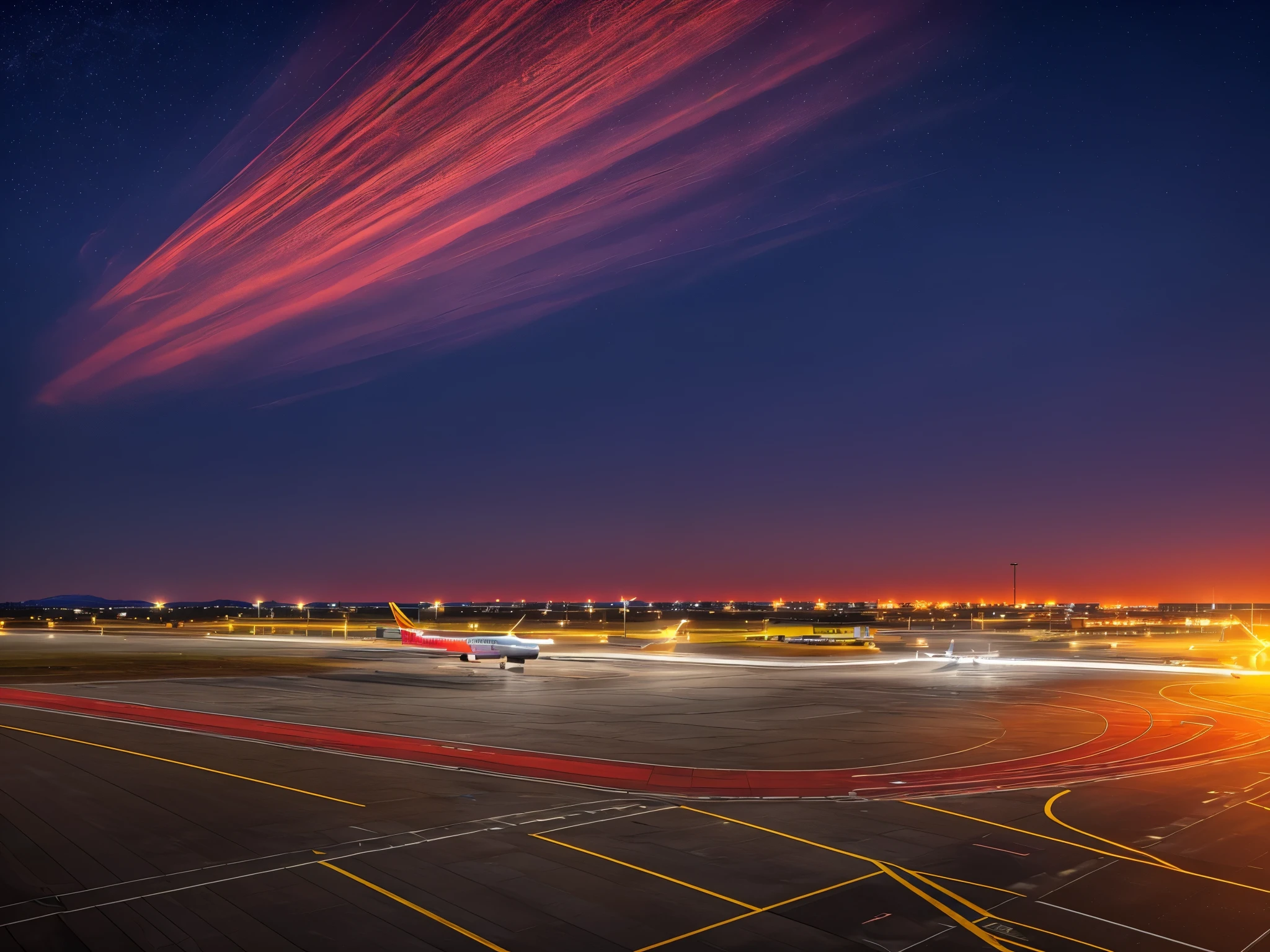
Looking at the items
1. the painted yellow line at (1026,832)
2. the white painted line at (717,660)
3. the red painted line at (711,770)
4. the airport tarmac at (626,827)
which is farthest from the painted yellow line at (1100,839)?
the white painted line at (717,660)

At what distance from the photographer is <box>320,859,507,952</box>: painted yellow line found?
10.6 m

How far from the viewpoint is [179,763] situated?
72.2ft

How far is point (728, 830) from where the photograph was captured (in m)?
16.0

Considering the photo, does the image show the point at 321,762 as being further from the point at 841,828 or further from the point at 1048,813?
the point at 1048,813

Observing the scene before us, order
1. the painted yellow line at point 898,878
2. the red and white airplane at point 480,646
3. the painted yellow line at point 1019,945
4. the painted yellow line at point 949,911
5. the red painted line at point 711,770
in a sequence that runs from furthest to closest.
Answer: the red and white airplane at point 480,646, the red painted line at point 711,770, the painted yellow line at point 898,878, the painted yellow line at point 949,911, the painted yellow line at point 1019,945

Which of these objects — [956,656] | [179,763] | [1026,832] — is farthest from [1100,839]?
[956,656]

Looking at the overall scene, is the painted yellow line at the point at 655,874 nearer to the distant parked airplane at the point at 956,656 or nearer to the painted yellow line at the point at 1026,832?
the painted yellow line at the point at 1026,832

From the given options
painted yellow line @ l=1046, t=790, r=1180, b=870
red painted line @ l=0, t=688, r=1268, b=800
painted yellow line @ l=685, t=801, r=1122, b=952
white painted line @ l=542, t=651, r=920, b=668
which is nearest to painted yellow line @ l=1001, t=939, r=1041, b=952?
painted yellow line @ l=685, t=801, r=1122, b=952

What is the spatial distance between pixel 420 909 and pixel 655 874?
3720 millimetres

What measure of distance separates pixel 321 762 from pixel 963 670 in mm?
46546

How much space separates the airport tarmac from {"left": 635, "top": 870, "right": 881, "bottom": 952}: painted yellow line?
5 centimetres

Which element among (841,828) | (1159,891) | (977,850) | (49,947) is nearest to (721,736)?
(841,828)

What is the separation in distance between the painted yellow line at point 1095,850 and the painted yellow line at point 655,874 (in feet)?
22.7

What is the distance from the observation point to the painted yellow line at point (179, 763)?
60.4 ft
